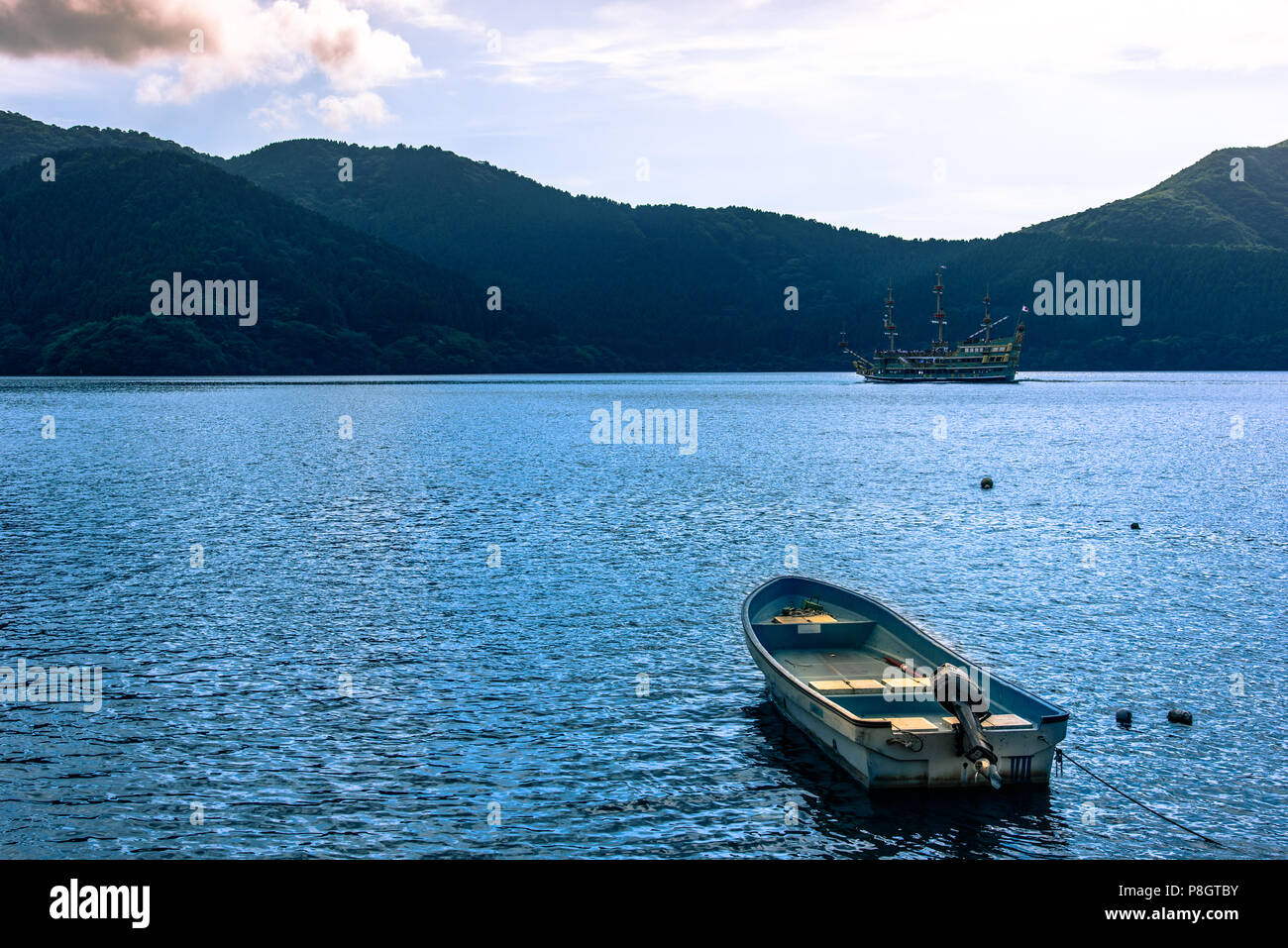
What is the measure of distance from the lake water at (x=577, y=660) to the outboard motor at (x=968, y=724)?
0.90 m

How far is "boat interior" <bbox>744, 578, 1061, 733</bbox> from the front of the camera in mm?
27141

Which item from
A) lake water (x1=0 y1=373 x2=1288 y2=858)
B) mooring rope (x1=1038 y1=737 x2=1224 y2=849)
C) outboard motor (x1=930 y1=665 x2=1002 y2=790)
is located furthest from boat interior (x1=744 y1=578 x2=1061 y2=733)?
mooring rope (x1=1038 y1=737 x2=1224 y2=849)

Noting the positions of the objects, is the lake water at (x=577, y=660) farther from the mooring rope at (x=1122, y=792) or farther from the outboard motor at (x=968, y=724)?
the outboard motor at (x=968, y=724)

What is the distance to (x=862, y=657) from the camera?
34.4 meters

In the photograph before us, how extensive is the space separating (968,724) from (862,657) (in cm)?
918

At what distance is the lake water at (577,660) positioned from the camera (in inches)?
962

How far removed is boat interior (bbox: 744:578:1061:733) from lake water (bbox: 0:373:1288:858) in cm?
176

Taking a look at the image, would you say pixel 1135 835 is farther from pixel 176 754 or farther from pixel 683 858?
pixel 176 754

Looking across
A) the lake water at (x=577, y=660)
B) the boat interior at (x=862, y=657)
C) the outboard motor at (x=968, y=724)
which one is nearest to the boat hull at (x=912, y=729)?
the boat interior at (x=862, y=657)

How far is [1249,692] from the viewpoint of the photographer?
34.5 meters

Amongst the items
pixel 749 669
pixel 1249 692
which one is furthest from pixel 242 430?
Result: pixel 1249 692

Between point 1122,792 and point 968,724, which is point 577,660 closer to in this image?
point 968,724

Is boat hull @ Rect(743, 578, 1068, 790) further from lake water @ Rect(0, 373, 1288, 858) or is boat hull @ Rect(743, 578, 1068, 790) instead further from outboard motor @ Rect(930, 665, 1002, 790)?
lake water @ Rect(0, 373, 1288, 858)
